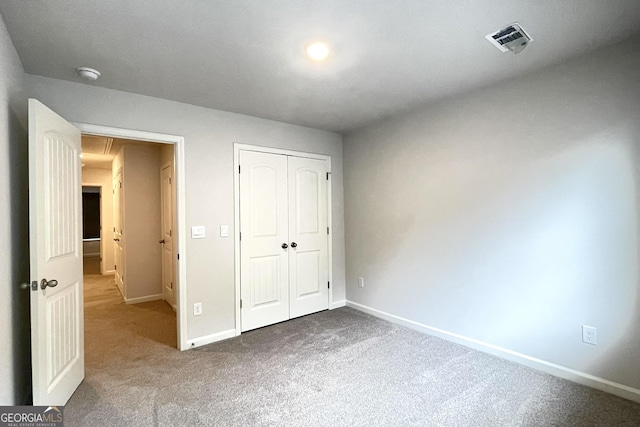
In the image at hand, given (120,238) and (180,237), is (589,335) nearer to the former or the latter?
(180,237)

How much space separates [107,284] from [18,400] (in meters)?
4.58

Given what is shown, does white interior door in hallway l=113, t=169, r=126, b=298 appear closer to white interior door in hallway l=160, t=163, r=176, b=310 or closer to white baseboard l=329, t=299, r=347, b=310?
white interior door in hallway l=160, t=163, r=176, b=310

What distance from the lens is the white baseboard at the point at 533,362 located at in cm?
208

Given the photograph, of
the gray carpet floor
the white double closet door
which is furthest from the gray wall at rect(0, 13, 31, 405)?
the white double closet door

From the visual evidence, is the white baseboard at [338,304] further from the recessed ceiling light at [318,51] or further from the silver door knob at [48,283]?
the recessed ceiling light at [318,51]

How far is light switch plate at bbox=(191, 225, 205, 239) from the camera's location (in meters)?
3.00

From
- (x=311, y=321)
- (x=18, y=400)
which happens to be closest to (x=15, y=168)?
(x=18, y=400)

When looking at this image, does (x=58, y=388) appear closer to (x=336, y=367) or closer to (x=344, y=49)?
(x=336, y=367)

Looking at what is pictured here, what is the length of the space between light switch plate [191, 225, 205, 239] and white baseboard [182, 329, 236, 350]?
3.34 ft

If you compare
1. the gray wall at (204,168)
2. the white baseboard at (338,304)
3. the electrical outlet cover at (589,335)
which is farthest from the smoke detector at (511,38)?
the white baseboard at (338,304)

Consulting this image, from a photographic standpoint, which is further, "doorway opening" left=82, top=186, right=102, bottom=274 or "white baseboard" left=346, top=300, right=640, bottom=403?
"doorway opening" left=82, top=186, right=102, bottom=274

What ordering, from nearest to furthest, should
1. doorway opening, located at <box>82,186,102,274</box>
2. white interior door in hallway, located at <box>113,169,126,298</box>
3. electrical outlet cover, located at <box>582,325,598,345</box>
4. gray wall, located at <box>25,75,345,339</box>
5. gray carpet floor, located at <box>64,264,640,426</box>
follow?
1. gray carpet floor, located at <box>64,264,640,426</box>
2. electrical outlet cover, located at <box>582,325,598,345</box>
3. gray wall, located at <box>25,75,345,339</box>
4. white interior door in hallway, located at <box>113,169,126,298</box>
5. doorway opening, located at <box>82,186,102,274</box>

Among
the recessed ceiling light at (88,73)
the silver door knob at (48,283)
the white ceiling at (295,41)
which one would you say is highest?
the white ceiling at (295,41)

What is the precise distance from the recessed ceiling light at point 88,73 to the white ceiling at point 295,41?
48 mm
